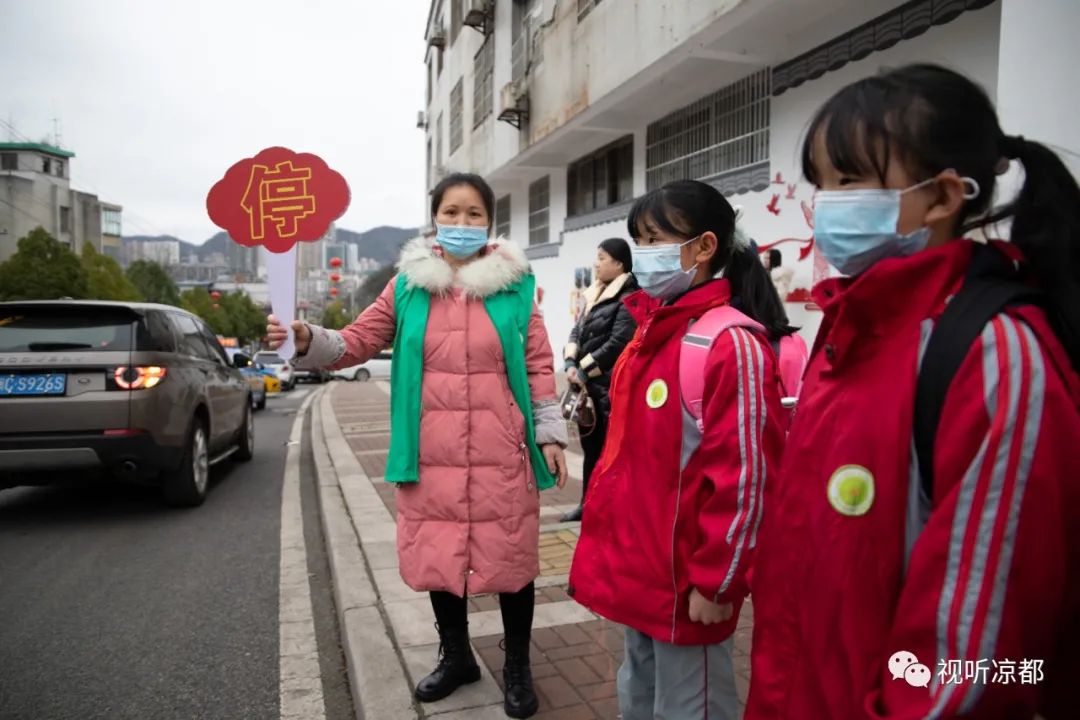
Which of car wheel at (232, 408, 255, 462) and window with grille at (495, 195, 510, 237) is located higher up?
window with grille at (495, 195, 510, 237)

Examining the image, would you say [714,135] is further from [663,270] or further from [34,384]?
[663,270]

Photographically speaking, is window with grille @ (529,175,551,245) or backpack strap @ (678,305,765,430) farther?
window with grille @ (529,175,551,245)

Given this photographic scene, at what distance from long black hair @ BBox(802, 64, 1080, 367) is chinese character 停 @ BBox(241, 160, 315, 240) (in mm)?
1990

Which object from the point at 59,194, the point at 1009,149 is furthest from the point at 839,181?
the point at 59,194

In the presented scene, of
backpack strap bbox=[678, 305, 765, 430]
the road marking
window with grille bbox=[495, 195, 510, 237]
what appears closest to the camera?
backpack strap bbox=[678, 305, 765, 430]

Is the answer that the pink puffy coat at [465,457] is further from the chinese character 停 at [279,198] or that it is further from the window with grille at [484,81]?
the window with grille at [484,81]

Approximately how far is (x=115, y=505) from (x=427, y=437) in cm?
492

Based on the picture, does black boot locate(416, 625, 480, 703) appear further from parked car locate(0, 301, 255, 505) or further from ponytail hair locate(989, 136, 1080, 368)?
parked car locate(0, 301, 255, 505)

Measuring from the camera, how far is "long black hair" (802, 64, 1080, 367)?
1.12 meters

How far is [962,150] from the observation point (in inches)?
45.4

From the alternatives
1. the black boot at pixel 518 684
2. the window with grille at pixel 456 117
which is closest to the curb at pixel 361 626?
the black boot at pixel 518 684

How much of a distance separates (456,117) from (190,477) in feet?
60.0

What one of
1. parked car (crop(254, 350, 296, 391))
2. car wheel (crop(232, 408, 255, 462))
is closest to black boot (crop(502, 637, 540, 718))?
car wheel (crop(232, 408, 255, 462))

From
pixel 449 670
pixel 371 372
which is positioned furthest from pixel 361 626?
pixel 371 372
